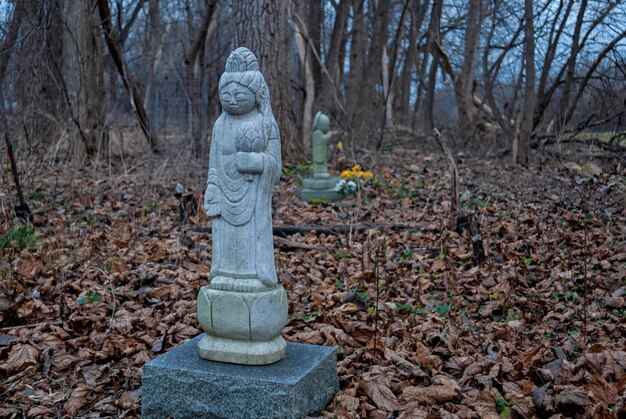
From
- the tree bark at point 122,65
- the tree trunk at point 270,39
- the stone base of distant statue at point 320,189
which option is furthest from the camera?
the tree bark at point 122,65

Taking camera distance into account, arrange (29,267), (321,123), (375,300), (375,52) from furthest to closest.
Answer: (375,52)
(321,123)
(29,267)
(375,300)

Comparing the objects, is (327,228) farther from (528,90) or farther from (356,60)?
(356,60)

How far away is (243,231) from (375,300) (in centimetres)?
222

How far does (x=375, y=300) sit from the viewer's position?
5.95m

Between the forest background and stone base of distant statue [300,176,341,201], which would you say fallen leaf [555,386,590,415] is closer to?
the forest background

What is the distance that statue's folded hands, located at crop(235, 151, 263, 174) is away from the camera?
4.06 m

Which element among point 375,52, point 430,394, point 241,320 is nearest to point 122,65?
→ point 375,52

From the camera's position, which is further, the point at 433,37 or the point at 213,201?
the point at 433,37

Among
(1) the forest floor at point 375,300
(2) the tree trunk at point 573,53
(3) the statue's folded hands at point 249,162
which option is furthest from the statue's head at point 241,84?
(2) the tree trunk at point 573,53

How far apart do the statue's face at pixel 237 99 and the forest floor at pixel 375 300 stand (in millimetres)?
1989

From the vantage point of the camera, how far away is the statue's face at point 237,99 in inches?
161

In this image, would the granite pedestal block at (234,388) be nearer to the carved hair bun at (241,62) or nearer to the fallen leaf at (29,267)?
the carved hair bun at (241,62)

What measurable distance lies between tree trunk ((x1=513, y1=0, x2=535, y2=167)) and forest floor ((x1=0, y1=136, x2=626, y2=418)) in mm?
2796

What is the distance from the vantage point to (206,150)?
1281cm
